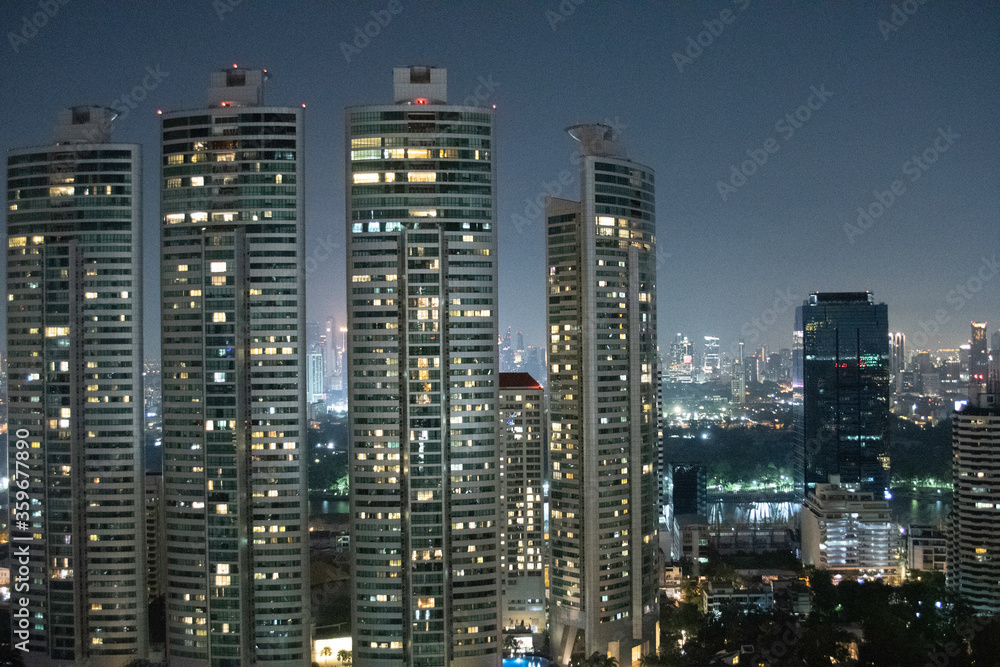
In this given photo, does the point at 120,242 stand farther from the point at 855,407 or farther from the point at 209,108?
the point at 855,407

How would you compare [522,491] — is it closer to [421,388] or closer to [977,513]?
[421,388]

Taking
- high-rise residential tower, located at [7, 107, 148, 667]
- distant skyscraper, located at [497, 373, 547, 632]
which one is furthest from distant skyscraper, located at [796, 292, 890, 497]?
high-rise residential tower, located at [7, 107, 148, 667]

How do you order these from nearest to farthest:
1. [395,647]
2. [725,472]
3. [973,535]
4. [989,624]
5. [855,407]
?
1. [395,647]
2. [989,624]
3. [973,535]
4. [855,407]
5. [725,472]

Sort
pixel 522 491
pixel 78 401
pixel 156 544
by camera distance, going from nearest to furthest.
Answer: pixel 78 401
pixel 156 544
pixel 522 491

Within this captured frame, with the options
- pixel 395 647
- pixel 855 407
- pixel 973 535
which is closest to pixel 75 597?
pixel 395 647

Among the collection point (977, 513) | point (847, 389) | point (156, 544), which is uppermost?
point (847, 389)

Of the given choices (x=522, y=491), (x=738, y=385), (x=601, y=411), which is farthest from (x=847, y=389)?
(x=738, y=385)

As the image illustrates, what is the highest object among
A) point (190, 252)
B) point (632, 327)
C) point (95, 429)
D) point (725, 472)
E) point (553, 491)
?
point (190, 252)
